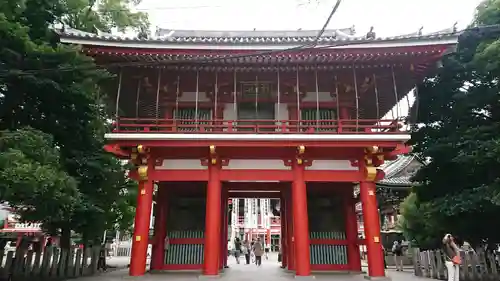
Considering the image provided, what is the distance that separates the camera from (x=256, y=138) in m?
13.0

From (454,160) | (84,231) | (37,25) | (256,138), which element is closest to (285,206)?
(256,138)

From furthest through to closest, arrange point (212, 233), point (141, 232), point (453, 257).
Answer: point (141, 232) → point (212, 233) → point (453, 257)

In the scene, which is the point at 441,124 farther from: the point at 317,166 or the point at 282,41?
the point at 282,41

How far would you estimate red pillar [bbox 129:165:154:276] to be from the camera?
42.7 feet

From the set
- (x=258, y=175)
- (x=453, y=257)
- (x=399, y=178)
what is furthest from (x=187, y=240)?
(x=399, y=178)

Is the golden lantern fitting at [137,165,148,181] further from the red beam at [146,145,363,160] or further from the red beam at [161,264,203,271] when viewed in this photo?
the red beam at [161,264,203,271]

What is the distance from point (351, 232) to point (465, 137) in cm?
577

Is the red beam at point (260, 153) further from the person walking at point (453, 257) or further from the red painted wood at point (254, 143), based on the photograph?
the person walking at point (453, 257)

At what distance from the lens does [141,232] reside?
43.0 ft

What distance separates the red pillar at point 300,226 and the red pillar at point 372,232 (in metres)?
2.15

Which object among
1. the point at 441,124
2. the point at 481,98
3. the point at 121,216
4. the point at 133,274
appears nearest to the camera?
the point at 133,274

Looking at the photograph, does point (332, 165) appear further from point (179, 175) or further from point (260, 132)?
point (179, 175)

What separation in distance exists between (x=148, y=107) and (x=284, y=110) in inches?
219

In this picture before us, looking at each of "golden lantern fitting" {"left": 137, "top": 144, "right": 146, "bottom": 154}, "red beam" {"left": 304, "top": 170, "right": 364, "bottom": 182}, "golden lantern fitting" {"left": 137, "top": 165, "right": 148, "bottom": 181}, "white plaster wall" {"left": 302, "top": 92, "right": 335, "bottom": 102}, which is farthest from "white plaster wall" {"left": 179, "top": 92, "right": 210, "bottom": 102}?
"red beam" {"left": 304, "top": 170, "right": 364, "bottom": 182}
